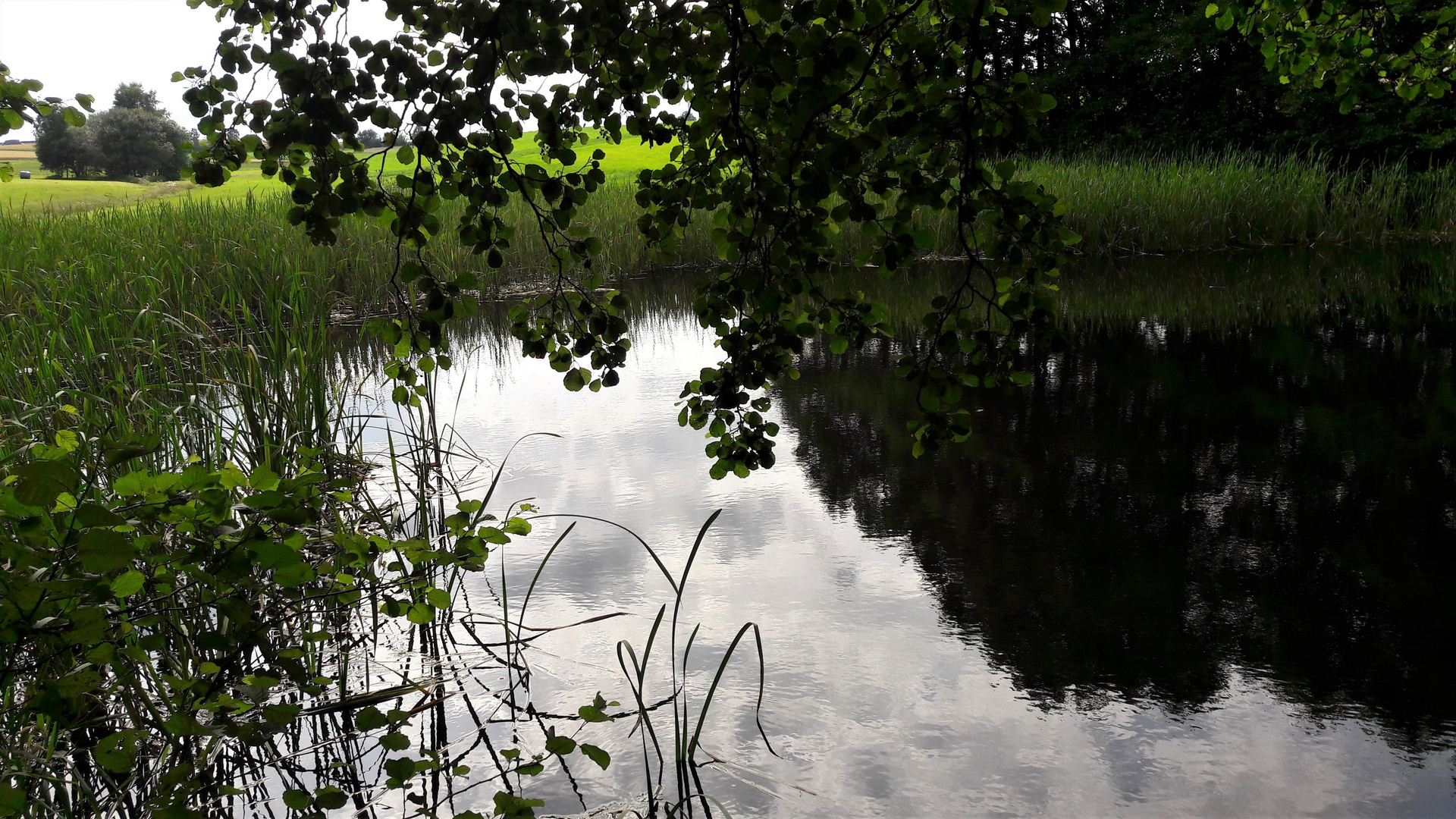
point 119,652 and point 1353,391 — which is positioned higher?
point 119,652

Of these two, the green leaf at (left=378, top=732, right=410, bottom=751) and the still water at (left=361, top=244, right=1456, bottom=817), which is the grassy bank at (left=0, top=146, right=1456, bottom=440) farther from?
the green leaf at (left=378, top=732, right=410, bottom=751)

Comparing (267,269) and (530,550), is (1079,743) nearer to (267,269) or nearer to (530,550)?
(530,550)

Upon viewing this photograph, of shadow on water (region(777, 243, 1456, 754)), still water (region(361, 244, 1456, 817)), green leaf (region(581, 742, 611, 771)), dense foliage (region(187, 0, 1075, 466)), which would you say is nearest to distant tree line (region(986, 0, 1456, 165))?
shadow on water (region(777, 243, 1456, 754))

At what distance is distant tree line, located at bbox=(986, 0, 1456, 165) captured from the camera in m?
17.5

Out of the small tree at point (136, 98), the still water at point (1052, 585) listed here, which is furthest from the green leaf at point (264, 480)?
the small tree at point (136, 98)

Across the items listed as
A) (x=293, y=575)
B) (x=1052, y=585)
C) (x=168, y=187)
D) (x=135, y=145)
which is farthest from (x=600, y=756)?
(x=135, y=145)

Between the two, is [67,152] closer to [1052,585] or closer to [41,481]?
[1052,585]

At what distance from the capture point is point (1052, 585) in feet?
9.25

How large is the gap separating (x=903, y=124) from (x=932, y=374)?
0.39m

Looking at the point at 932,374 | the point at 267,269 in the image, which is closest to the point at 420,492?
the point at 932,374

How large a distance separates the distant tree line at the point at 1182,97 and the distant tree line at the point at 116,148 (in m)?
46.8

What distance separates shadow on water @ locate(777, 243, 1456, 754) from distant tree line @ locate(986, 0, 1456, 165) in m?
13.2

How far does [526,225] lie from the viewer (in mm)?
11211

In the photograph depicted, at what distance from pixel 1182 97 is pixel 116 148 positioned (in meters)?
54.8
